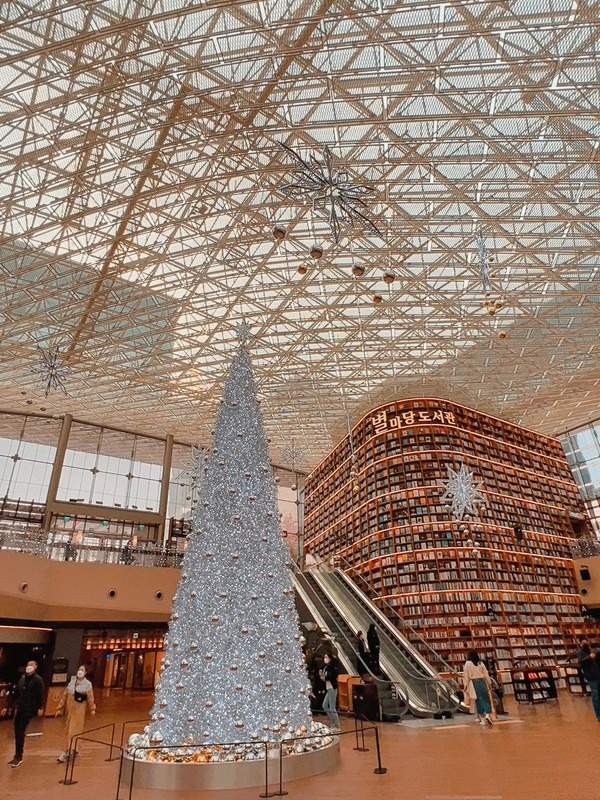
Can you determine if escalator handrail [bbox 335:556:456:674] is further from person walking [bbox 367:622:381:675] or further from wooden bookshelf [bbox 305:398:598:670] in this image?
person walking [bbox 367:622:381:675]

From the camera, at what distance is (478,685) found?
8008 mm

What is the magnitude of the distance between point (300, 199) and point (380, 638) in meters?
10.6

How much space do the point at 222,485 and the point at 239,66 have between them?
823 cm

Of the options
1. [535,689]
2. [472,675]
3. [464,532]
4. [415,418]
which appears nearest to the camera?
[472,675]

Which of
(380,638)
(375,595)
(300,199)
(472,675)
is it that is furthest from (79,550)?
(300,199)

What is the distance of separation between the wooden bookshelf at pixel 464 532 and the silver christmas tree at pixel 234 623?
1010 centimetres

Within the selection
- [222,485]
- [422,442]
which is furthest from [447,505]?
[222,485]

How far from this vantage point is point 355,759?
5.24m

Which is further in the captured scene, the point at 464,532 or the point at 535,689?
the point at 464,532

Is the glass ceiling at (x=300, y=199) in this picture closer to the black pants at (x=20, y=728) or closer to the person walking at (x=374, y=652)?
the person walking at (x=374, y=652)

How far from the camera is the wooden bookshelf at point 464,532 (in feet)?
45.4

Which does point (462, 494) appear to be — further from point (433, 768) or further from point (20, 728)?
point (20, 728)

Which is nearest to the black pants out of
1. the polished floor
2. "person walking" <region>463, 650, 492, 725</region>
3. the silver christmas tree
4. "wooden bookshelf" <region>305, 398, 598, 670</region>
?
the polished floor

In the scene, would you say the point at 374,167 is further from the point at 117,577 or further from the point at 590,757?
the point at 117,577
